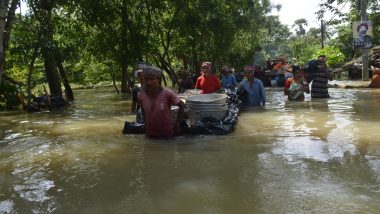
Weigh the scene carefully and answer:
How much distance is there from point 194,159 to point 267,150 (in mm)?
1163

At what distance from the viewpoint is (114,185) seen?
4.87 meters

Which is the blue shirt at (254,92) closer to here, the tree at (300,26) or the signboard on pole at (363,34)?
the signboard on pole at (363,34)

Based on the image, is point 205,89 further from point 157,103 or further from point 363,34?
point 363,34

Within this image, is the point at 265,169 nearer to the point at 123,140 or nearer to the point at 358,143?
the point at 358,143

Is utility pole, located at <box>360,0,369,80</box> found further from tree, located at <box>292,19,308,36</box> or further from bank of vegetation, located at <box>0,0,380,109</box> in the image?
tree, located at <box>292,19,308,36</box>

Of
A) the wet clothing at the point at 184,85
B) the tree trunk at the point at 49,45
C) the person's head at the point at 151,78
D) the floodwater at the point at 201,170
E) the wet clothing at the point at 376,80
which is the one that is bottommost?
the floodwater at the point at 201,170

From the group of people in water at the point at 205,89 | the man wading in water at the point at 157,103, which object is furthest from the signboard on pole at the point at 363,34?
the man wading in water at the point at 157,103

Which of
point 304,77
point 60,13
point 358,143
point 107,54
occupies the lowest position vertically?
point 358,143

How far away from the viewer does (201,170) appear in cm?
541

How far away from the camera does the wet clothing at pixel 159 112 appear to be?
725 cm

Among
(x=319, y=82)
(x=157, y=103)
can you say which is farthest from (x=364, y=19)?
(x=157, y=103)

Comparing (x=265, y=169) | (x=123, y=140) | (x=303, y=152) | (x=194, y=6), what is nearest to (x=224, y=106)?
(x=123, y=140)

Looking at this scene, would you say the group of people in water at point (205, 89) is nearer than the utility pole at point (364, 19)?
Yes

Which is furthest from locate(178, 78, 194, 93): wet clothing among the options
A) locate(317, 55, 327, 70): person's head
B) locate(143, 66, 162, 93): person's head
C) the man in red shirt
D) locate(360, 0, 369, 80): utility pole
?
locate(360, 0, 369, 80): utility pole
